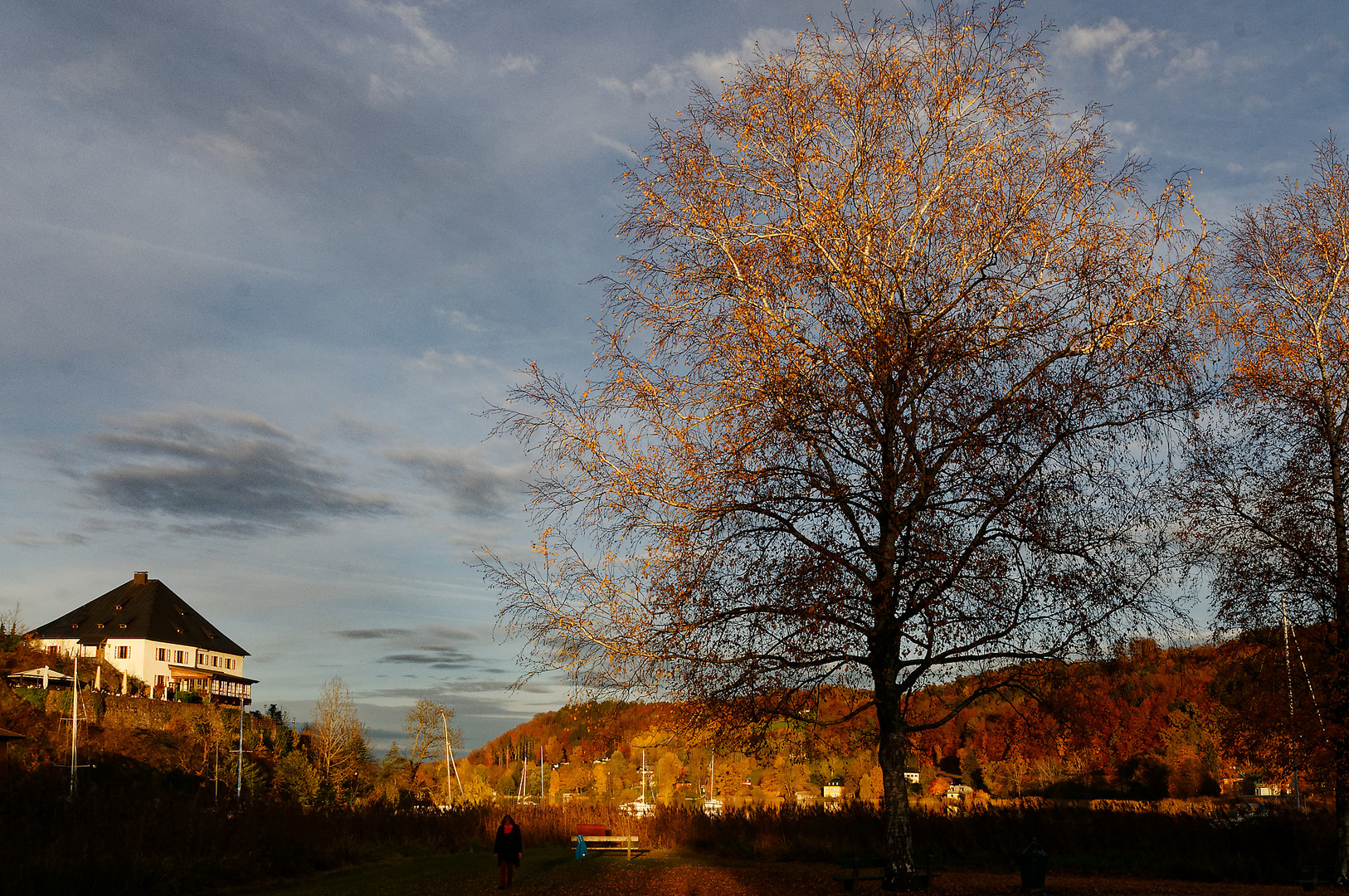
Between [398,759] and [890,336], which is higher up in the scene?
[890,336]

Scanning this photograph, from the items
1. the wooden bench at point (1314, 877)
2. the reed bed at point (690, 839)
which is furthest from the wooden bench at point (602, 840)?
the wooden bench at point (1314, 877)

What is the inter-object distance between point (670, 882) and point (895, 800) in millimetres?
5855

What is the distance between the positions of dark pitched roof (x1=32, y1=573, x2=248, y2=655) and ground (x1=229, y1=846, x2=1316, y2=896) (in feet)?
223

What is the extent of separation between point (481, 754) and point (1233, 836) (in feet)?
434

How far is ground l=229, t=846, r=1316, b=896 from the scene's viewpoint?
16.3 m

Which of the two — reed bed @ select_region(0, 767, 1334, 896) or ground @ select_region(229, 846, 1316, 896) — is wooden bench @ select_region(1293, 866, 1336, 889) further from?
ground @ select_region(229, 846, 1316, 896)

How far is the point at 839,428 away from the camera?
15.1 meters

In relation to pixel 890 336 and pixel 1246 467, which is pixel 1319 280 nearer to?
pixel 1246 467

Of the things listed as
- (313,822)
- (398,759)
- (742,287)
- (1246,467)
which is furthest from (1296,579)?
(398,759)

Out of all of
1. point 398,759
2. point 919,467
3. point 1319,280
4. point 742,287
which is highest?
point 1319,280

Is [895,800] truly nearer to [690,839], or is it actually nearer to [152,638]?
[690,839]

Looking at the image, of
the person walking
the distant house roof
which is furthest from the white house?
the person walking

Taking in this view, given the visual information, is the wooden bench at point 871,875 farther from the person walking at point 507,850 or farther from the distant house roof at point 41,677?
Answer: the distant house roof at point 41,677

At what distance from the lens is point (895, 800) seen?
14.8 metres
